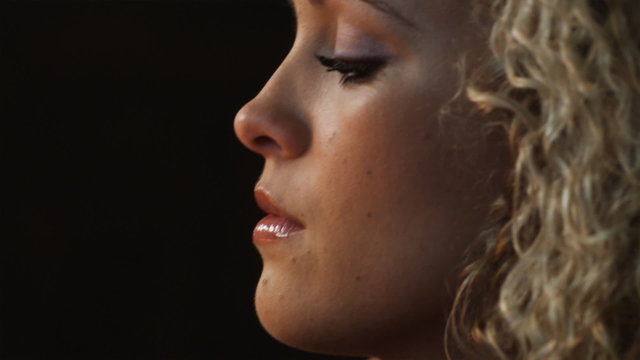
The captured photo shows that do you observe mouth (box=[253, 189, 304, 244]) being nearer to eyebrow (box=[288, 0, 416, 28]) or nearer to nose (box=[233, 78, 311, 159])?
nose (box=[233, 78, 311, 159])

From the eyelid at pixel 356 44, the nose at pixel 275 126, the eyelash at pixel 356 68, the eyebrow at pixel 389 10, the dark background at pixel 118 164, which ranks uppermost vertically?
the eyebrow at pixel 389 10

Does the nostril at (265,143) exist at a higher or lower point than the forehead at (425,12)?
lower

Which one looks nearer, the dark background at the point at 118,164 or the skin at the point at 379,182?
the skin at the point at 379,182

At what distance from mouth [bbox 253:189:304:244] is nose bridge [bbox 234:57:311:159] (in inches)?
1.8

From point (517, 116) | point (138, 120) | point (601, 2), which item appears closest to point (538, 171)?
point (517, 116)

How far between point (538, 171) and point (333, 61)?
0.23 meters

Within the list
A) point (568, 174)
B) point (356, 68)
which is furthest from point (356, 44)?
point (568, 174)

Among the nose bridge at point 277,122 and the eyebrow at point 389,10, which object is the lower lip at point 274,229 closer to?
the nose bridge at point 277,122

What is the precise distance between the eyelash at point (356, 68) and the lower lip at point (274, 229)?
145mm

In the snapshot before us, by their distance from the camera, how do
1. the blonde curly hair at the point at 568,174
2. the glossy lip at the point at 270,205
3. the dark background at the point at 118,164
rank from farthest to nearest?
the dark background at the point at 118,164 → the glossy lip at the point at 270,205 → the blonde curly hair at the point at 568,174

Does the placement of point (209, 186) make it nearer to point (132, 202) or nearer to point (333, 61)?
point (132, 202)

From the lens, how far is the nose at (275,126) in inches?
47.3

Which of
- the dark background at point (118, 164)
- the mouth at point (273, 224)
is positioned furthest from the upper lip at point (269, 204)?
the dark background at point (118, 164)

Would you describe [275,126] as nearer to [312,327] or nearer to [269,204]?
[269,204]
